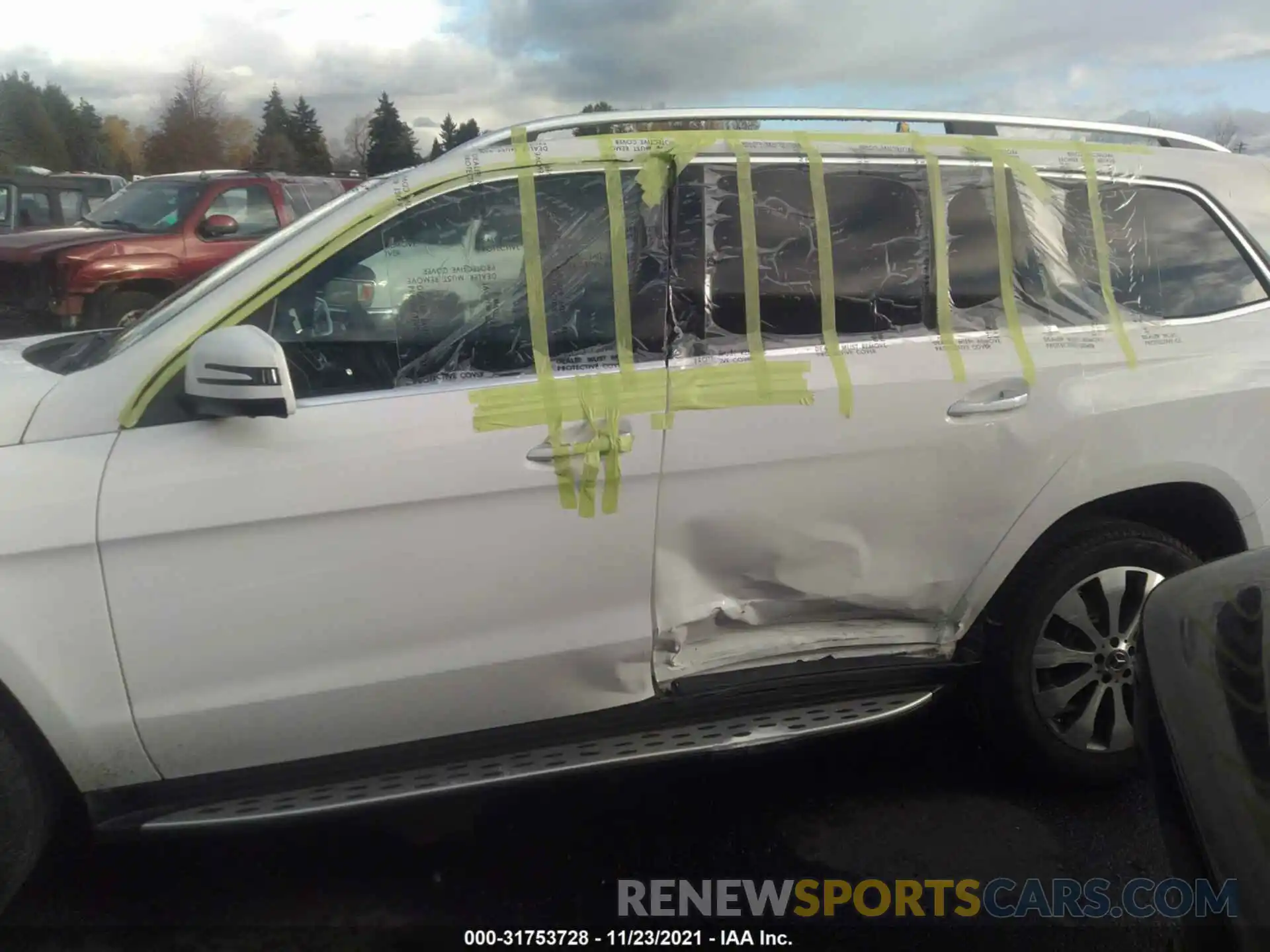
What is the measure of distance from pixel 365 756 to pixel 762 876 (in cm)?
111

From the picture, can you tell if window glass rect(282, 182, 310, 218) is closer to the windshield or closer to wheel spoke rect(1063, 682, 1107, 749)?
the windshield

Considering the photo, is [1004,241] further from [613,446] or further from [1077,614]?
[613,446]

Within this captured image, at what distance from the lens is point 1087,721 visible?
10.2ft

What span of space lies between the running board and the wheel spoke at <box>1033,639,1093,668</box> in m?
0.35

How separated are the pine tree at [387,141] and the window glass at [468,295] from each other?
4.42 metres

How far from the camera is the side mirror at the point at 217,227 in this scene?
9820 millimetres

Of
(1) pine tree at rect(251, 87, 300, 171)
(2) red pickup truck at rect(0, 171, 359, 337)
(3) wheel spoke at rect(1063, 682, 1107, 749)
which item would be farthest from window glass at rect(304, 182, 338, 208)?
(1) pine tree at rect(251, 87, 300, 171)

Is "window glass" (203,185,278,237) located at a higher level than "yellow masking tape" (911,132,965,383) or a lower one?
higher

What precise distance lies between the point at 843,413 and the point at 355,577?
130cm

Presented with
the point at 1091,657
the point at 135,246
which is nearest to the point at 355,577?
the point at 1091,657

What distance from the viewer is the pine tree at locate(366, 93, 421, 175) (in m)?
7.37

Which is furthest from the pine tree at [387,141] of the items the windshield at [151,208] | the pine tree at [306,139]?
the pine tree at [306,139]

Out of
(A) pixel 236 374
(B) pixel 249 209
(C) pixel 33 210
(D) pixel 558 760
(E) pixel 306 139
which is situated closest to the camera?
(A) pixel 236 374

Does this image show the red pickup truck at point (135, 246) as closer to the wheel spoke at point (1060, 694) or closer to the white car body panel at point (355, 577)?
the white car body panel at point (355, 577)
